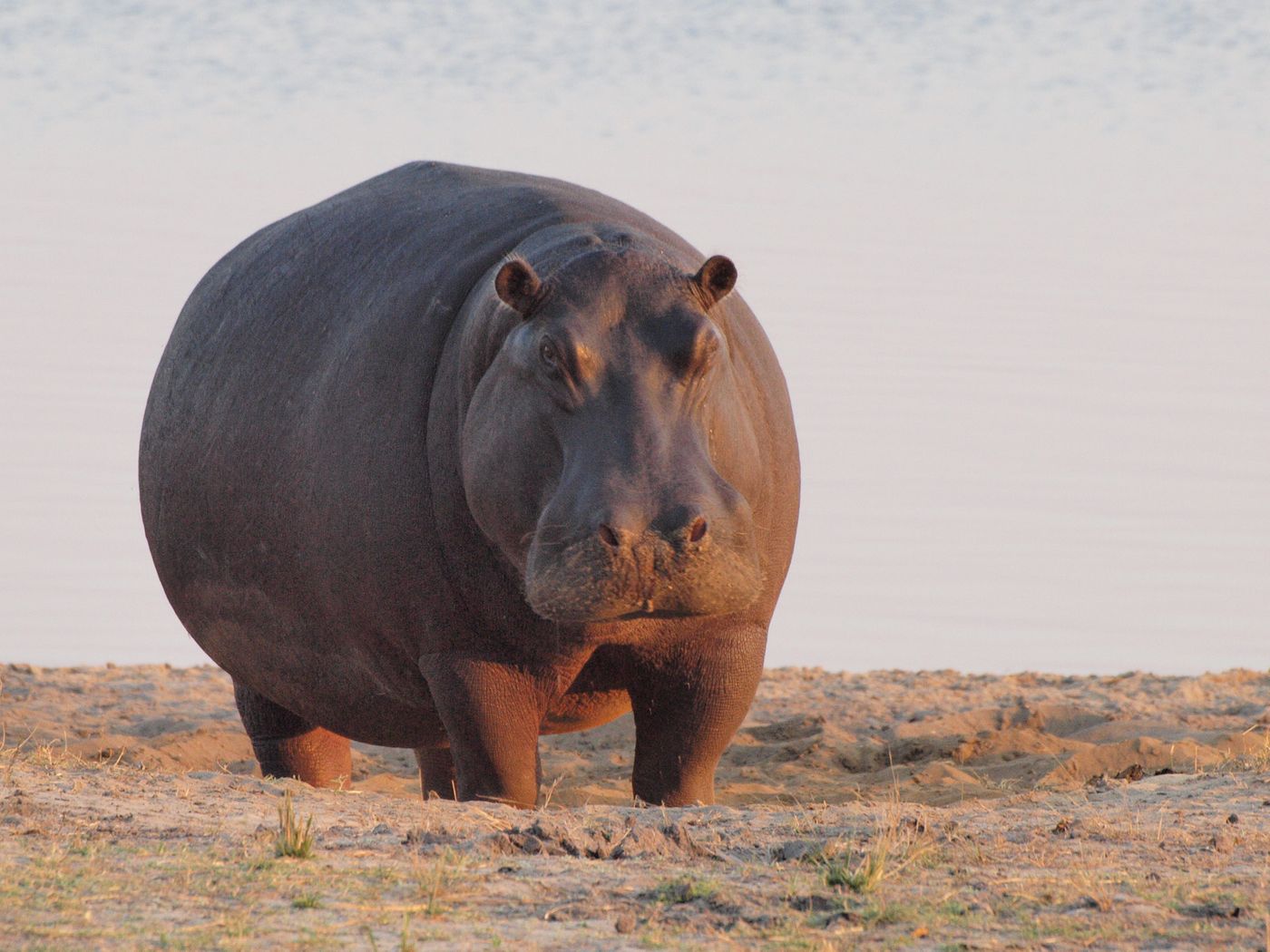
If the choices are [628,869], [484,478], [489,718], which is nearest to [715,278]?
[484,478]

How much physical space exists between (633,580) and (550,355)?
2.34 ft

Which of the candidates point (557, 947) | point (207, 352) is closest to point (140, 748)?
point (207, 352)

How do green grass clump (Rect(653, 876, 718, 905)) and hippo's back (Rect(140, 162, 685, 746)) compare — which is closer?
green grass clump (Rect(653, 876, 718, 905))

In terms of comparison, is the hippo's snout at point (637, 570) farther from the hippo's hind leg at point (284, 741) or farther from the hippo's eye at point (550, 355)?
the hippo's hind leg at point (284, 741)

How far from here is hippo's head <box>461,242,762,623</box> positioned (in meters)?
4.56

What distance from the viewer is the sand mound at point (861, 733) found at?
7520mm

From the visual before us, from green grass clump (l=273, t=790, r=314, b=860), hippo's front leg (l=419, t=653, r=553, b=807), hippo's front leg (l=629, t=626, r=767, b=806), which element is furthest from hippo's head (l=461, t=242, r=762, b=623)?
green grass clump (l=273, t=790, r=314, b=860)

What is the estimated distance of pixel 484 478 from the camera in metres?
5.12

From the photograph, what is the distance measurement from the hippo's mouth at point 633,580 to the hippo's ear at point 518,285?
71cm

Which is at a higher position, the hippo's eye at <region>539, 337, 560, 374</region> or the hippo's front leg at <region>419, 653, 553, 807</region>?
the hippo's eye at <region>539, 337, 560, 374</region>

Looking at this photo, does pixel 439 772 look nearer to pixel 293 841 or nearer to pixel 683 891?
pixel 293 841

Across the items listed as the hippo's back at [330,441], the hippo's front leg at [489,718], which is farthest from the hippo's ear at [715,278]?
the hippo's front leg at [489,718]

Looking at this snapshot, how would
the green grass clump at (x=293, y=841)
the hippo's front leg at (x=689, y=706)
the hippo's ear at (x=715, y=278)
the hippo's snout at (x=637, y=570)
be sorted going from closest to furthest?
1. the green grass clump at (x=293, y=841)
2. the hippo's snout at (x=637, y=570)
3. the hippo's ear at (x=715, y=278)
4. the hippo's front leg at (x=689, y=706)

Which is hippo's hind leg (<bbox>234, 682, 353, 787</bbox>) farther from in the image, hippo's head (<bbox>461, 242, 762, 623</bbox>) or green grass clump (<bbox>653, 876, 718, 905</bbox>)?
green grass clump (<bbox>653, 876, 718, 905</bbox>)
